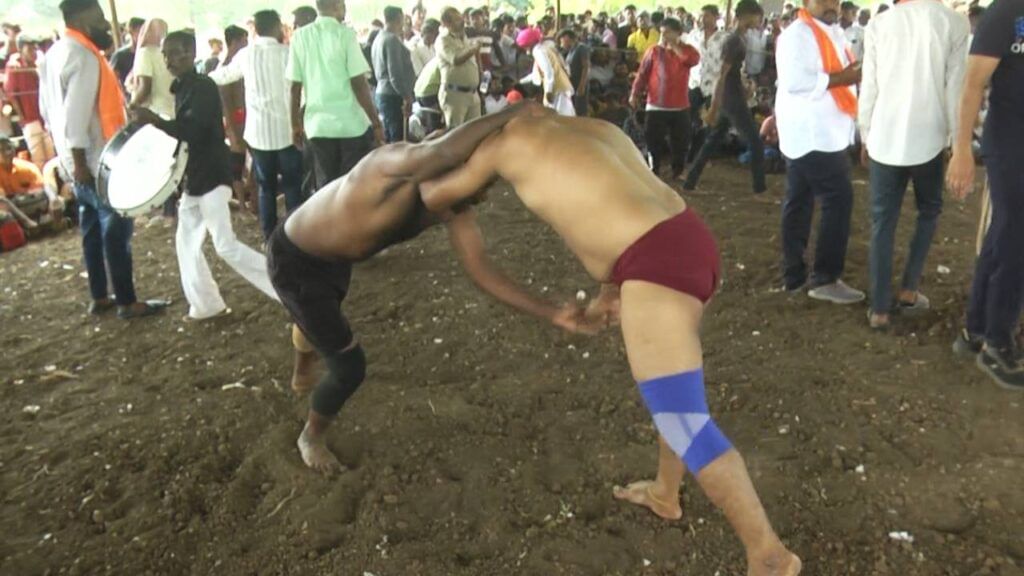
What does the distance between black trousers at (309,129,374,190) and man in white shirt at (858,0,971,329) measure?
3281 millimetres

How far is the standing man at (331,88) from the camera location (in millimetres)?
5395

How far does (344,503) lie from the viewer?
3006mm

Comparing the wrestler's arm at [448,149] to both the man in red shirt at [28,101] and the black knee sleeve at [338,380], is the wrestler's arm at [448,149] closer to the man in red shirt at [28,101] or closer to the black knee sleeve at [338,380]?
the black knee sleeve at [338,380]

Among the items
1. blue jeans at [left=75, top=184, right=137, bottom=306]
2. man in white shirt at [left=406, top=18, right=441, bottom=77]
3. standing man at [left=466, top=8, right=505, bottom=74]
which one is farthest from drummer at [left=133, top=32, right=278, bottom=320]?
standing man at [left=466, top=8, right=505, bottom=74]

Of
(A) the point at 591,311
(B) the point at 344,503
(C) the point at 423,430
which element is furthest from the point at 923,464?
(B) the point at 344,503

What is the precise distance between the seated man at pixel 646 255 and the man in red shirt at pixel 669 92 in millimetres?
6036

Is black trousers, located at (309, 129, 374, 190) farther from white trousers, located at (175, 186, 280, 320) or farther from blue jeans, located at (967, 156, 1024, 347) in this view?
blue jeans, located at (967, 156, 1024, 347)

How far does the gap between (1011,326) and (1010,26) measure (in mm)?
1361

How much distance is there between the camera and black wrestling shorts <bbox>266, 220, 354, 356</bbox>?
2.84 metres

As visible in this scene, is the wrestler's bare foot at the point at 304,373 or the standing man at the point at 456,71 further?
the standing man at the point at 456,71

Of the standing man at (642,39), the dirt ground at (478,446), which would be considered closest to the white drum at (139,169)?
the dirt ground at (478,446)

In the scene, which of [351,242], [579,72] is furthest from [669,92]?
[351,242]

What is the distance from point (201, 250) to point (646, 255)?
138 inches

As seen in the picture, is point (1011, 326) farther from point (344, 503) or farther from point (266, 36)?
point (266, 36)
